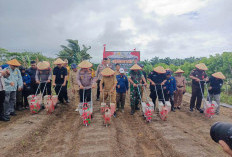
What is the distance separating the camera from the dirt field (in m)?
2.96

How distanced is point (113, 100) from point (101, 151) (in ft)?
6.88

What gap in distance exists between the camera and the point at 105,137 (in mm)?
3467

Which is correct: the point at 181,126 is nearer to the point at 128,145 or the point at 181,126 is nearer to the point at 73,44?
the point at 128,145

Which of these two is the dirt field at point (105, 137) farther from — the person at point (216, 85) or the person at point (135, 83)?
the person at point (216, 85)

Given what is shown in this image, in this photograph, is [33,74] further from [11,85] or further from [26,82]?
[11,85]

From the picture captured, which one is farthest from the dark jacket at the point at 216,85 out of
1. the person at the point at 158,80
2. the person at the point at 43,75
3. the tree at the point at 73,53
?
the tree at the point at 73,53

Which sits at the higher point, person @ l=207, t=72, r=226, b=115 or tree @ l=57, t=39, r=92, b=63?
tree @ l=57, t=39, r=92, b=63

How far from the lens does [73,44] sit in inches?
716

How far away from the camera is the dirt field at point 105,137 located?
2.96m

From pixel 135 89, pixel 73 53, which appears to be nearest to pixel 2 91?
pixel 135 89

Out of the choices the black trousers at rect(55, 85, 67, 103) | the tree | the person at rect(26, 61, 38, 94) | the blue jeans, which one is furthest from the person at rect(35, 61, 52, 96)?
the tree

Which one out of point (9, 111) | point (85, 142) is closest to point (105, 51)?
point (9, 111)

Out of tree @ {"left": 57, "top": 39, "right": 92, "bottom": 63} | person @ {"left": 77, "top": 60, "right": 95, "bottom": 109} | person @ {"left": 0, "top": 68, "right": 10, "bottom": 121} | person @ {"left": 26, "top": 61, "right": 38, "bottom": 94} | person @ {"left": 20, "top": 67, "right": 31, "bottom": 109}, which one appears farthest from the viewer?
tree @ {"left": 57, "top": 39, "right": 92, "bottom": 63}

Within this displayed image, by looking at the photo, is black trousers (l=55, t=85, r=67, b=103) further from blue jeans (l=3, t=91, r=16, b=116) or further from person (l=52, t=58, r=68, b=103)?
blue jeans (l=3, t=91, r=16, b=116)
